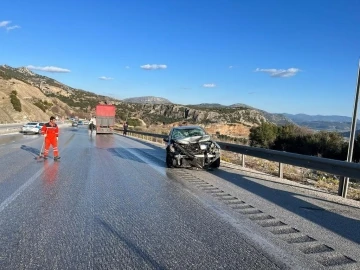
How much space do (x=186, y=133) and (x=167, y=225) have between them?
8.47 m

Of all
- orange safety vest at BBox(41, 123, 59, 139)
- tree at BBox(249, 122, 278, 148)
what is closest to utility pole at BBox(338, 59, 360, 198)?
orange safety vest at BBox(41, 123, 59, 139)

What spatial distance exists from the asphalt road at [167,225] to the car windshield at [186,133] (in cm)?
376

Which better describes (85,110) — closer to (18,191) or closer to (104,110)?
(104,110)

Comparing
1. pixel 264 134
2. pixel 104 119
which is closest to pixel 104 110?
pixel 104 119

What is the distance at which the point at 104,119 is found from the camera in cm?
4612

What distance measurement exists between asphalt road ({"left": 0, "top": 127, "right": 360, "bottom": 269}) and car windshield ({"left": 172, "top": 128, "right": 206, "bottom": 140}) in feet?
12.3

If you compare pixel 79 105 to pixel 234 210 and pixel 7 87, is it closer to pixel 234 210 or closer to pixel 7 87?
pixel 7 87

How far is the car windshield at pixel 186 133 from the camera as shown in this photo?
542 inches

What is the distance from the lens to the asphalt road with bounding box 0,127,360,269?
431 centimetres

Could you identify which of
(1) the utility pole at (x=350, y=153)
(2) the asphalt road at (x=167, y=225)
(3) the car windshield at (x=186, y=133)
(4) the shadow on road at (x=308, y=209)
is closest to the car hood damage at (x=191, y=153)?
(3) the car windshield at (x=186, y=133)

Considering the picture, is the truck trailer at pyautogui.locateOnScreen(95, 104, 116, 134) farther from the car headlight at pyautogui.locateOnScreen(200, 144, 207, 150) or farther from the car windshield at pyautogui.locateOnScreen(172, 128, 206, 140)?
the car headlight at pyautogui.locateOnScreen(200, 144, 207, 150)

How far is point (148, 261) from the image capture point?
13.8 feet

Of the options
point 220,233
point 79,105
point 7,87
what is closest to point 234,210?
point 220,233

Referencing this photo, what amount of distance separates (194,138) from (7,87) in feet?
294
